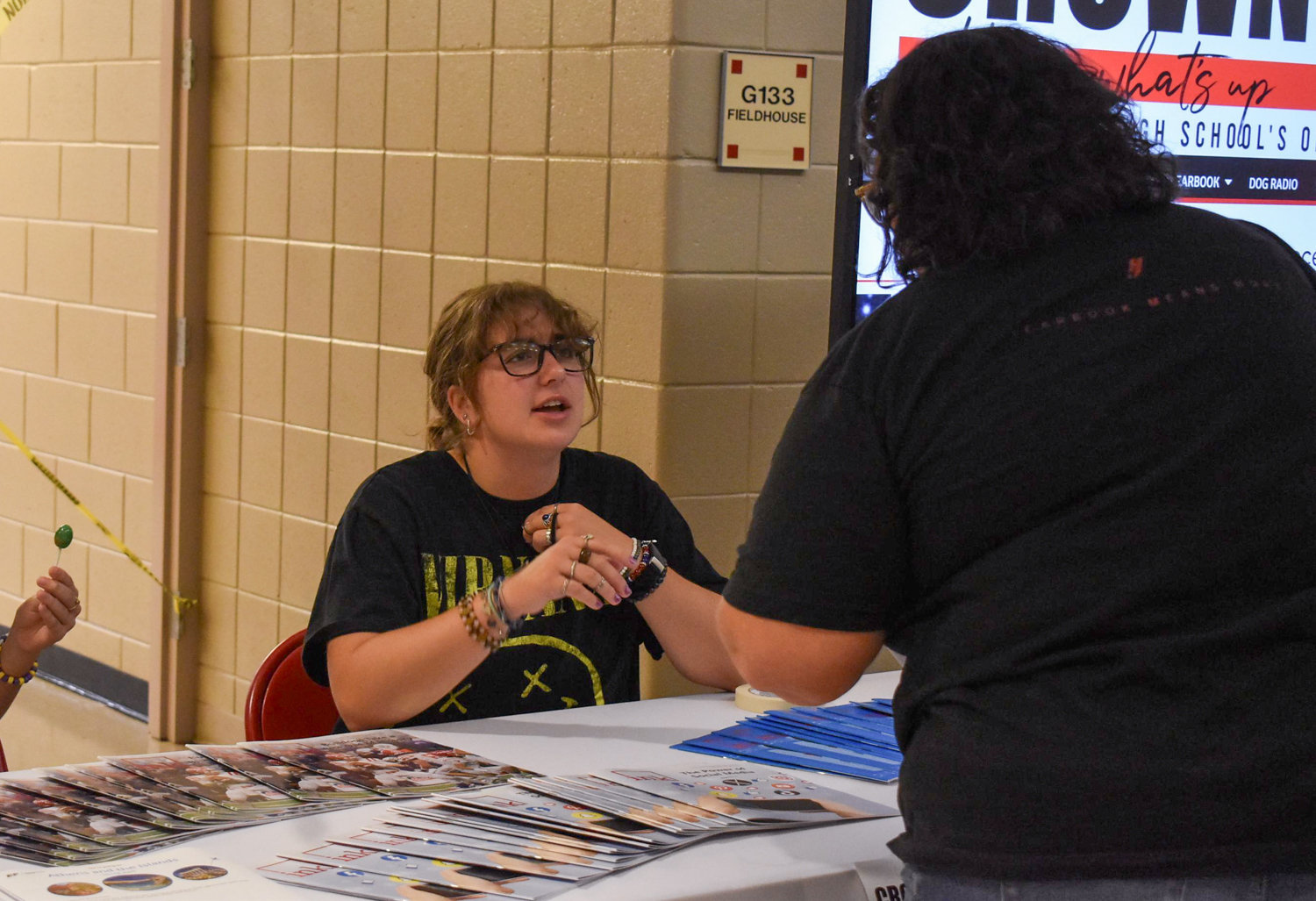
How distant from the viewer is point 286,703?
7.02 ft

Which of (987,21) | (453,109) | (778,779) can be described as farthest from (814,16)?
(778,779)

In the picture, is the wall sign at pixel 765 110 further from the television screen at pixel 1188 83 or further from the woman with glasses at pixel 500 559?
the woman with glasses at pixel 500 559

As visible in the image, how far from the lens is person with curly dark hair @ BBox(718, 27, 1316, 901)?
1086mm

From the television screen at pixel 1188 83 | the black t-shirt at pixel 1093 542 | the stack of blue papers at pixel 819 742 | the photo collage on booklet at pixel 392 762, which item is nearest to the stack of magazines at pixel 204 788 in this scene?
the photo collage on booklet at pixel 392 762

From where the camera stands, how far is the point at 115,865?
1336 mm

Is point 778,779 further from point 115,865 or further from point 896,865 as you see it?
point 115,865

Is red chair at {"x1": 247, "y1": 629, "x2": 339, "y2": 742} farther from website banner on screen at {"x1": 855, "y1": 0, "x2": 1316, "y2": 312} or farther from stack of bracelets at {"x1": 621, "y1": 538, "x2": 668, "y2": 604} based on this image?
website banner on screen at {"x1": 855, "y1": 0, "x2": 1316, "y2": 312}

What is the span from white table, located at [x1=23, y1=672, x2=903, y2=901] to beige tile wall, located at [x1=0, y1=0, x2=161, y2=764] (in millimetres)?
2381

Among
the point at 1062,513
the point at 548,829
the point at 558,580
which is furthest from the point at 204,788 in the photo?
the point at 1062,513

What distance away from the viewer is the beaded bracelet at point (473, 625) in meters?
1.85

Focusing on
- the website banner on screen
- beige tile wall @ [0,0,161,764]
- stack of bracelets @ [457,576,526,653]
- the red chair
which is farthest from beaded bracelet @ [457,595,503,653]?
beige tile wall @ [0,0,161,764]

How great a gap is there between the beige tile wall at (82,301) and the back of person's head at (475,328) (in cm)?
203

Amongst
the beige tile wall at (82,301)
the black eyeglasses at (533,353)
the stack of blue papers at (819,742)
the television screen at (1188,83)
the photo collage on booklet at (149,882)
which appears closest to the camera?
the photo collage on booklet at (149,882)

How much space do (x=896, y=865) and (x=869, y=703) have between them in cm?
63
